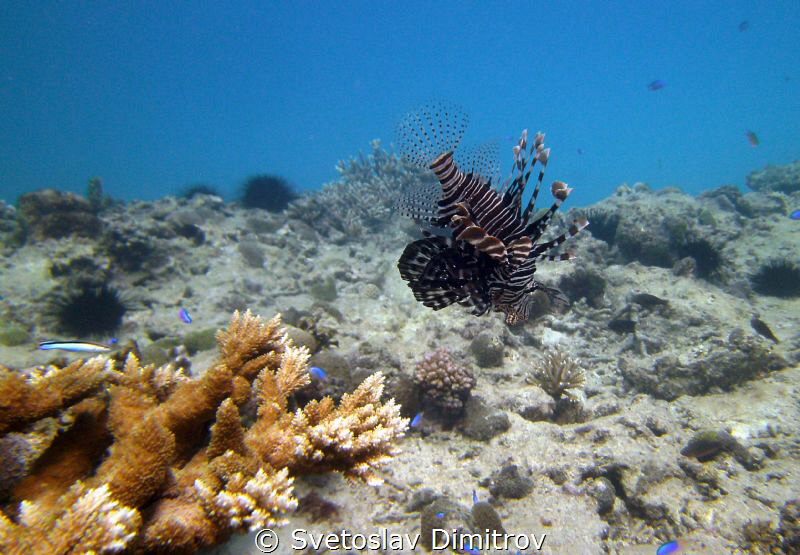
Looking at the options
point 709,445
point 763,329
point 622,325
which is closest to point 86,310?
point 709,445

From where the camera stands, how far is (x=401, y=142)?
171 inches

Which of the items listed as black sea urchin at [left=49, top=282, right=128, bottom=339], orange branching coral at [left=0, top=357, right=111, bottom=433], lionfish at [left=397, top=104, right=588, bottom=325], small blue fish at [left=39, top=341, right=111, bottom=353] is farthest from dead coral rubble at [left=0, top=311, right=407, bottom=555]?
black sea urchin at [left=49, top=282, right=128, bottom=339]

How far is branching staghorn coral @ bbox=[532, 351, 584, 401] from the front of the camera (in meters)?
5.52

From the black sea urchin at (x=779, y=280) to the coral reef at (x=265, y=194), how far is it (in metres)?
14.1

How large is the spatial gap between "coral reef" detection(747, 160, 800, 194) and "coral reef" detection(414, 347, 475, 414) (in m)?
20.9

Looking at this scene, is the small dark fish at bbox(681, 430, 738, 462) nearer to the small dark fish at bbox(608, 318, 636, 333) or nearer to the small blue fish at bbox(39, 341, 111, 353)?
the small dark fish at bbox(608, 318, 636, 333)

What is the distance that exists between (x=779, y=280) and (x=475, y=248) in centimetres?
964

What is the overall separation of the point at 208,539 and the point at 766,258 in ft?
40.2

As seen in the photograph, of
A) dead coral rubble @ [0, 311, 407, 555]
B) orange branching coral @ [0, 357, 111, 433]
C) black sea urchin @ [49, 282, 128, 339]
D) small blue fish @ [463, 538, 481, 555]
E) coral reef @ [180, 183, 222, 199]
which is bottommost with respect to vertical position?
small blue fish @ [463, 538, 481, 555]

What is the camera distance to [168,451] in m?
2.11

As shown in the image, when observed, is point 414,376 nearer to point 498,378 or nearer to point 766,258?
point 498,378

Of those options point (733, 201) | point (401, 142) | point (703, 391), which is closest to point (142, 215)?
point (401, 142)

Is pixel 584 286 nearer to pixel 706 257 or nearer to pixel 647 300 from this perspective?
pixel 647 300

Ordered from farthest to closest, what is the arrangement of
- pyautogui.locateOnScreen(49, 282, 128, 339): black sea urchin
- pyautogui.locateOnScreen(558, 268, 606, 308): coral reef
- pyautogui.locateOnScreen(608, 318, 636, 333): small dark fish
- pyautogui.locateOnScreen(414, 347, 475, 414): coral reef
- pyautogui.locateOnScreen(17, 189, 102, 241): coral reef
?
pyautogui.locateOnScreen(17, 189, 102, 241): coral reef
pyautogui.locateOnScreen(558, 268, 606, 308): coral reef
pyautogui.locateOnScreen(608, 318, 636, 333): small dark fish
pyautogui.locateOnScreen(49, 282, 128, 339): black sea urchin
pyautogui.locateOnScreen(414, 347, 475, 414): coral reef
